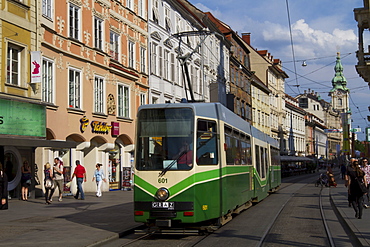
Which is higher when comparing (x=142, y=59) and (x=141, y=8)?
(x=141, y=8)

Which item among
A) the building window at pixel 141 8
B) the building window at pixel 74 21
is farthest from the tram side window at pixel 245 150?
the building window at pixel 141 8

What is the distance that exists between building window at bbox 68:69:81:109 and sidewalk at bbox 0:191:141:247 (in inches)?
252

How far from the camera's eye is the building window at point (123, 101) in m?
33.0

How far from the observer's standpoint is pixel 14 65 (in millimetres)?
22172

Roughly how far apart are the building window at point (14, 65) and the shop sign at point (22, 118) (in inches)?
37.6

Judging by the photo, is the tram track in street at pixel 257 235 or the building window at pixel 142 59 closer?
the tram track in street at pixel 257 235

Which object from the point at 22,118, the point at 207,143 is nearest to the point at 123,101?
the point at 22,118

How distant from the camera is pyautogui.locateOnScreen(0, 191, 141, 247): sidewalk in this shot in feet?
39.1

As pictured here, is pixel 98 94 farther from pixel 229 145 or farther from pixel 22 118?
pixel 229 145

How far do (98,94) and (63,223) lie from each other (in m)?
15.7

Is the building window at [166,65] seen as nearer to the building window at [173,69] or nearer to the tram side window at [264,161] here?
the building window at [173,69]

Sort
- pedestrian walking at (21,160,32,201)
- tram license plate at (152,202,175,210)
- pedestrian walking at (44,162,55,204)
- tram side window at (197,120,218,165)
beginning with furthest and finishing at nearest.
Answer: pedestrian walking at (21,160,32,201), pedestrian walking at (44,162,55,204), tram side window at (197,120,218,165), tram license plate at (152,202,175,210)

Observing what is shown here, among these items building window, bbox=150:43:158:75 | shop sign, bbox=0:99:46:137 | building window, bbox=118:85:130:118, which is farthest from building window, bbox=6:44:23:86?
building window, bbox=150:43:158:75

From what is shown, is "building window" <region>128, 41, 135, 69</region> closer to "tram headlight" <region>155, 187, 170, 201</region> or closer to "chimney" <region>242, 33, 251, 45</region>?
"tram headlight" <region>155, 187, 170, 201</region>
